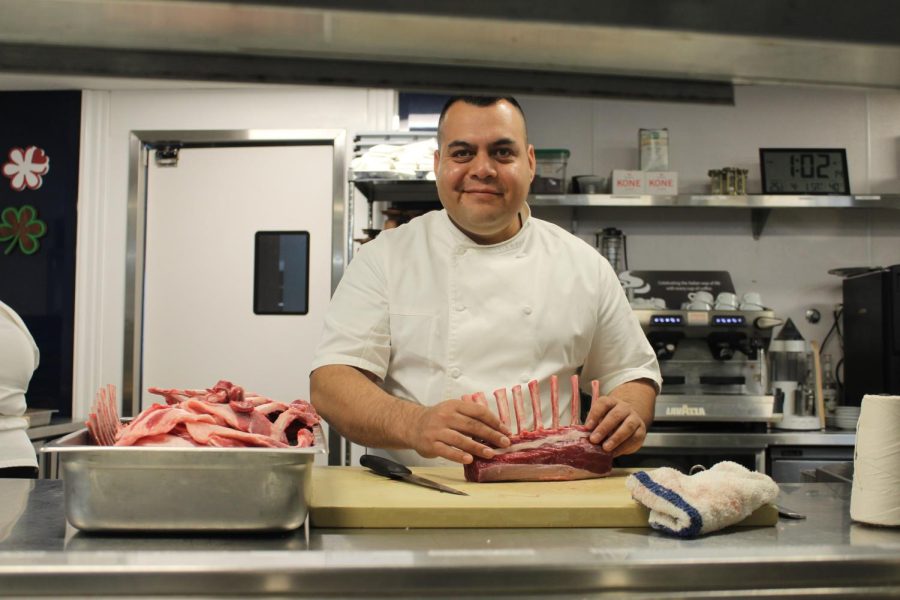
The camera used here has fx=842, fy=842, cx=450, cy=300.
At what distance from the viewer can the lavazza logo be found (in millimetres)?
3744

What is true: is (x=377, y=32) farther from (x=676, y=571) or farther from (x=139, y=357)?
(x=139, y=357)

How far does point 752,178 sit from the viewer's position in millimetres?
4684

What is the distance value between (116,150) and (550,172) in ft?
7.98

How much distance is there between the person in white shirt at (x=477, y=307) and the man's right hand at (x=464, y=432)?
0.41 m

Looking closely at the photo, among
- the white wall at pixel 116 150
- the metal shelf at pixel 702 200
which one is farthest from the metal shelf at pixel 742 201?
the white wall at pixel 116 150

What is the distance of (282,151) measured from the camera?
467 centimetres

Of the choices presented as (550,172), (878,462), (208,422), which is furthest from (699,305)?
(208,422)

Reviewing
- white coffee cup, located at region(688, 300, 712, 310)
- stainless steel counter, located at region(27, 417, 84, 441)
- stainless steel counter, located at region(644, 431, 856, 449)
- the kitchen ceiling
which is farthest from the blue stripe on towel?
stainless steel counter, located at region(27, 417, 84, 441)

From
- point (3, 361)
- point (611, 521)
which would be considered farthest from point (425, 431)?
point (3, 361)

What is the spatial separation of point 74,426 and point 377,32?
13.1 ft

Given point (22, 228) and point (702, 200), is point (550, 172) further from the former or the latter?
point (22, 228)

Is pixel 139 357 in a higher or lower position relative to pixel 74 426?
higher

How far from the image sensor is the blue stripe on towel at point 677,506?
1.32 metres

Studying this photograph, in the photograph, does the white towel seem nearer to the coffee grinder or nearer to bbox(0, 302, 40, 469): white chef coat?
bbox(0, 302, 40, 469): white chef coat
